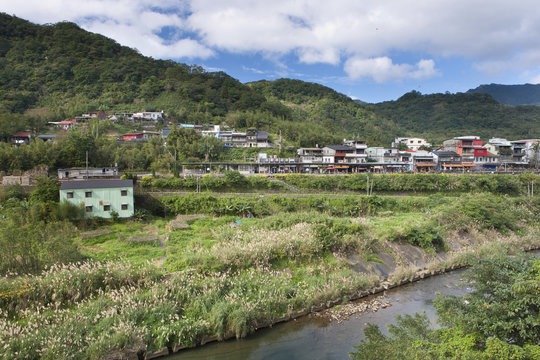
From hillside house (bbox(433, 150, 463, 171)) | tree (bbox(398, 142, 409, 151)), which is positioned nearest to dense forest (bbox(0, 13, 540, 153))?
tree (bbox(398, 142, 409, 151))

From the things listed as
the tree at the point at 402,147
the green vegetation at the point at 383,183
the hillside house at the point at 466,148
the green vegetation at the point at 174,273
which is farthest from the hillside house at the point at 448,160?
the green vegetation at the point at 174,273

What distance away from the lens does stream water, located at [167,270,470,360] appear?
1009 cm

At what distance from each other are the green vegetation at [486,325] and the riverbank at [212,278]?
1122 millimetres

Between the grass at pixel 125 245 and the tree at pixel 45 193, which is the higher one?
the tree at pixel 45 193

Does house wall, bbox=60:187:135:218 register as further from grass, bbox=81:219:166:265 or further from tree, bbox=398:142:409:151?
tree, bbox=398:142:409:151

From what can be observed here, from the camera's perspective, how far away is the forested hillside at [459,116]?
3553 inches

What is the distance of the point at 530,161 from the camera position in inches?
2063

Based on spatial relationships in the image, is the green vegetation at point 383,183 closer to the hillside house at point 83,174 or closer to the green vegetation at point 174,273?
the green vegetation at point 174,273

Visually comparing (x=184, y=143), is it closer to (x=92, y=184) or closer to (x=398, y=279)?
(x=92, y=184)

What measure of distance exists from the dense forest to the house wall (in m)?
28.2

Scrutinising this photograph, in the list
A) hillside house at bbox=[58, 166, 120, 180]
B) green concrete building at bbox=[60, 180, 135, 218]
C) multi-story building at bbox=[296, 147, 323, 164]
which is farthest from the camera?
multi-story building at bbox=[296, 147, 323, 164]

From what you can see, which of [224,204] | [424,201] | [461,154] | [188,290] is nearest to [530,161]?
[461,154]

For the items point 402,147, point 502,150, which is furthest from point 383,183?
point 502,150

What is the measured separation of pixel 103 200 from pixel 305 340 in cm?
1807
